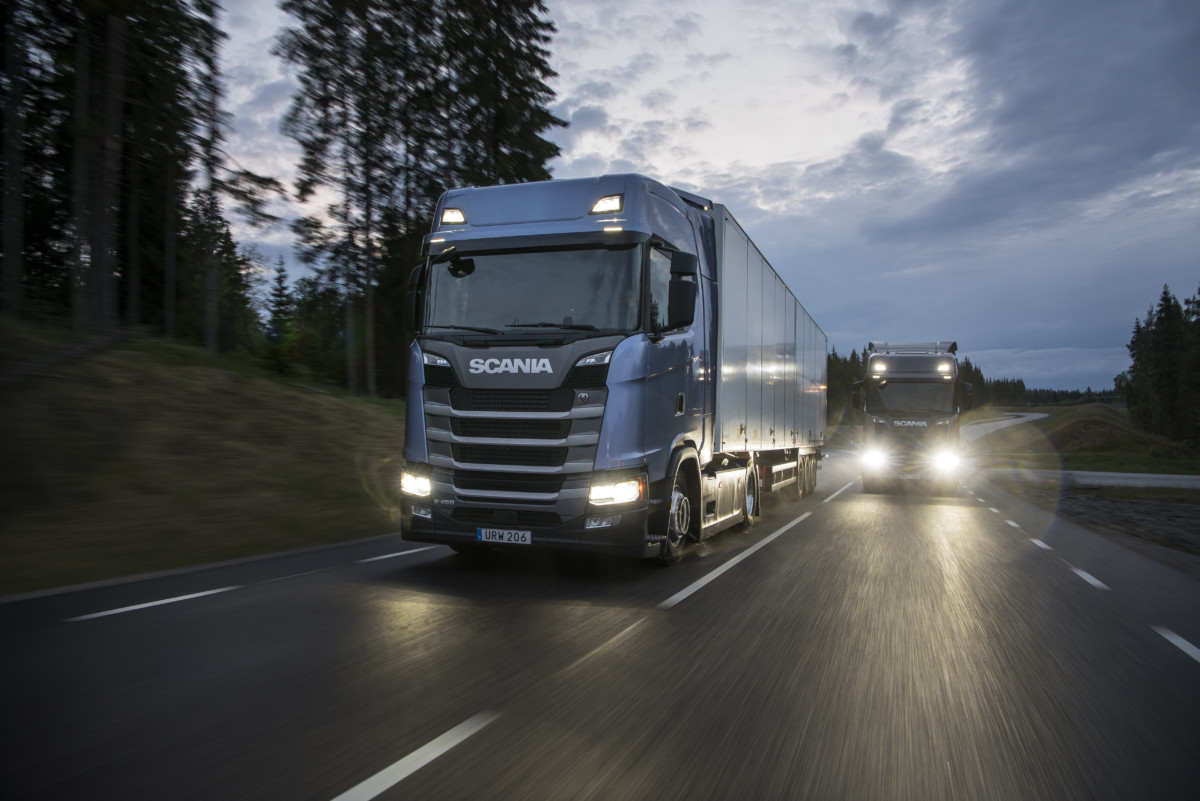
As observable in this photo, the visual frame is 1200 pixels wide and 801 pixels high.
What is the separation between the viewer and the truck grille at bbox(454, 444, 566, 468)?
7.47 meters

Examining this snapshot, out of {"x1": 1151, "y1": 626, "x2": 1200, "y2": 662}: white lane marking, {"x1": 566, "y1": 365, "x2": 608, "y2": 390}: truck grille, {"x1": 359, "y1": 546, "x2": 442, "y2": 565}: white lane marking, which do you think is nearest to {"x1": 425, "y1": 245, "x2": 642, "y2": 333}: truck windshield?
{"x1": 566, "y1": 365, "x2": 608, "y2": 390}: truck grille

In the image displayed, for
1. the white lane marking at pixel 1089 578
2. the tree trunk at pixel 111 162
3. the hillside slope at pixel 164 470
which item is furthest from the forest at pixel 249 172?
the white lane marking at pixel 1089 578

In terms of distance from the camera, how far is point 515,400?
7516 millimetres

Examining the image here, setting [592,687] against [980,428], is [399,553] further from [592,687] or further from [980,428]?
[980,428]

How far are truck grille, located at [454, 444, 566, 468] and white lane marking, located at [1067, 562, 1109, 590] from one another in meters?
5.56

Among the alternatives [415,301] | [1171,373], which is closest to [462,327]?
[415,301]

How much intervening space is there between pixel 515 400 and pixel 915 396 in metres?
17.6

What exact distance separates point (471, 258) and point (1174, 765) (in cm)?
661

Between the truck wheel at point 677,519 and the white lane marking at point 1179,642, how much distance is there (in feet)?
13.1

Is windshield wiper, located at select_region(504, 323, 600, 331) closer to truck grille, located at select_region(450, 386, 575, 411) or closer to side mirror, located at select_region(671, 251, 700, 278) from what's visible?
truck grille, located at select_region(450, 386, 575, 411)

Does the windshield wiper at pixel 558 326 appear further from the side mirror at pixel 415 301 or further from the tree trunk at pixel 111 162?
the tree trunk at pixel 111 162

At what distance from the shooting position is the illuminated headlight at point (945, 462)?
870 inches

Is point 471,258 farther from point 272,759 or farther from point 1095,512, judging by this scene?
point 1095,512

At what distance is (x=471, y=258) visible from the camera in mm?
8266
